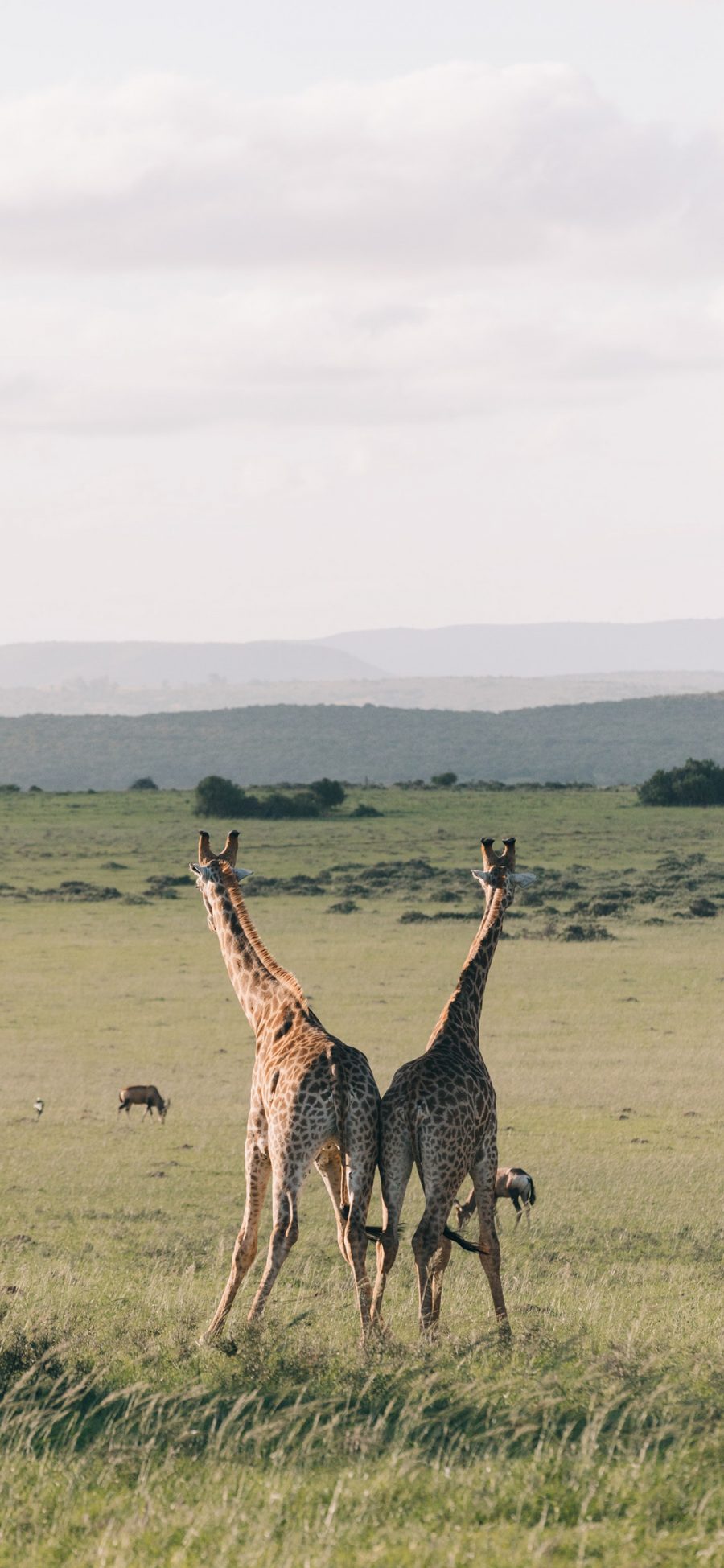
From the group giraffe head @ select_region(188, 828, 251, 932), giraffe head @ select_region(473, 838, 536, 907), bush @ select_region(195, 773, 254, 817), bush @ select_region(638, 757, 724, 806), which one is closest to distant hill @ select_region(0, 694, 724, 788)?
bush @ select_region(638, 757, 724, 806)

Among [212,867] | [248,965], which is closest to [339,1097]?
[248,965]

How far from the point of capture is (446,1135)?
8.53 metres

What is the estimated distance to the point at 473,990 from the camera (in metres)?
9.77

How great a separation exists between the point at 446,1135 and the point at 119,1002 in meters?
19.5

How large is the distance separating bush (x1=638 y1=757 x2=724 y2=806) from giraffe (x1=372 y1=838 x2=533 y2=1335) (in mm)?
58156

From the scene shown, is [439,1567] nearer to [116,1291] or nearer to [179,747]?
[116,1291]

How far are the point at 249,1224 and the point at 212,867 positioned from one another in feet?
7.10

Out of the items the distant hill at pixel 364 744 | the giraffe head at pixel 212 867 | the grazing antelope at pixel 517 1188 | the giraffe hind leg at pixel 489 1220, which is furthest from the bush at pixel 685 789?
the distant hill at pixel 364 744

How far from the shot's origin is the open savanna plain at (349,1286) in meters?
6.27

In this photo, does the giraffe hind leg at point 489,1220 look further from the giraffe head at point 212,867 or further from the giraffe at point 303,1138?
the giraffe head at point 212,867

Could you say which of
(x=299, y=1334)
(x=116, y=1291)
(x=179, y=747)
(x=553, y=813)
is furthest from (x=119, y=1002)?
(x=179, y=747)

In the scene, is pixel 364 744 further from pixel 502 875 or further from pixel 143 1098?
pixel 502 875

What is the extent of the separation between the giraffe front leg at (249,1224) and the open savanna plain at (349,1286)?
239mm

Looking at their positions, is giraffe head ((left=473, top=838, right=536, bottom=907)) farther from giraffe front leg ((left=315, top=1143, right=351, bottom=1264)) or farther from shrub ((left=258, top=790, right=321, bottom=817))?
shrub ((left=258, top=790, right=321, bottom=817))
